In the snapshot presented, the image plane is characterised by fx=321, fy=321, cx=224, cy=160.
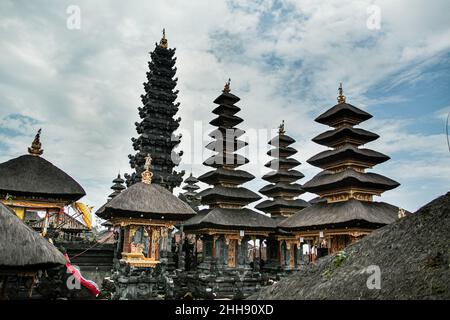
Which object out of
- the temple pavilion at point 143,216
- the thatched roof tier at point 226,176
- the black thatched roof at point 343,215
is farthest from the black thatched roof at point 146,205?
the black thatched roof at point 343,215

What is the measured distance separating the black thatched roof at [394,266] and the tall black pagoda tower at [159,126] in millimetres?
24251

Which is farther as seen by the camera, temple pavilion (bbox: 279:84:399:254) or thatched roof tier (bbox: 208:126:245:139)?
thatched roof tier (bbox: 208:126:245:139)

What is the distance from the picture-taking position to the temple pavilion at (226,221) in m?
23.8

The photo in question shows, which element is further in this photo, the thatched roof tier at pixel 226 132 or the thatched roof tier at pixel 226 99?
the thatched roof tier at pixel 226 99

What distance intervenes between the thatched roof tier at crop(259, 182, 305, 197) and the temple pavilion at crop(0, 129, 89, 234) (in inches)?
805

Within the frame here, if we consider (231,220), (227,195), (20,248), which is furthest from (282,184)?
(20,248)

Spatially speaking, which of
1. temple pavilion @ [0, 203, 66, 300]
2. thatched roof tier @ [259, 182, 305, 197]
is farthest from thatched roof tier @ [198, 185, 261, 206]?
temple pavilion @ [0, 203, 66, 300]

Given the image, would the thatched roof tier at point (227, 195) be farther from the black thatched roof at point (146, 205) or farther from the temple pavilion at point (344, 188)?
the black thatched roof at point (146, 205)

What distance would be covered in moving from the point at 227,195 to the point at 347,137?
10.9m

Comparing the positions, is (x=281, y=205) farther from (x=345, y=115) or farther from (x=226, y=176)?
(x=345, y=115)

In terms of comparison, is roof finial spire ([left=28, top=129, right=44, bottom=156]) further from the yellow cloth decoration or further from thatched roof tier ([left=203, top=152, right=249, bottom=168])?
thatched roof tier ([left=203, top=152, right=249, bottom=168])

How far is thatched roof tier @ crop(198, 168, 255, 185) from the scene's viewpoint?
28.7m
